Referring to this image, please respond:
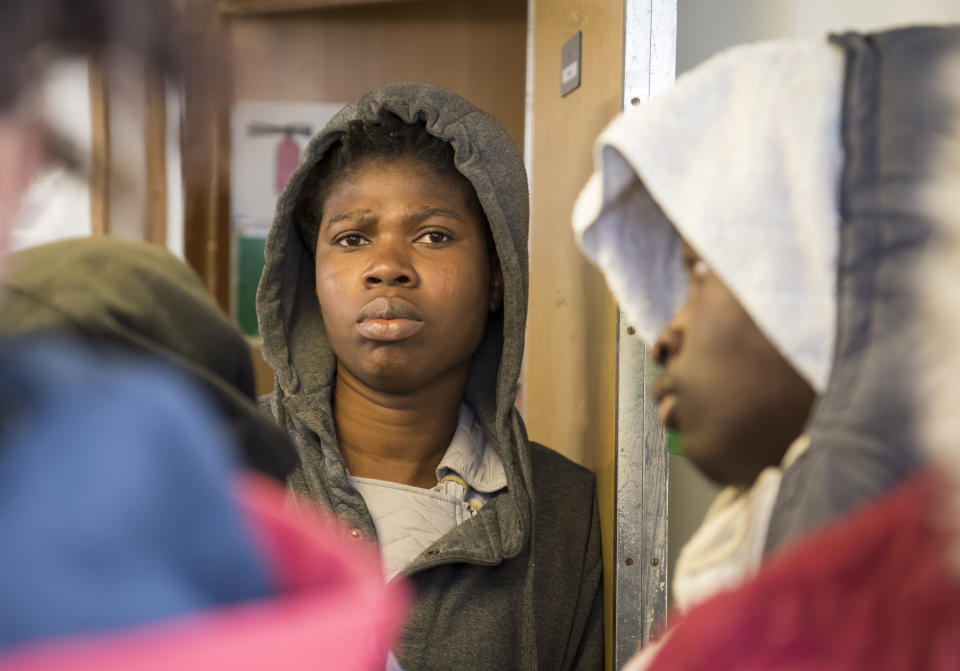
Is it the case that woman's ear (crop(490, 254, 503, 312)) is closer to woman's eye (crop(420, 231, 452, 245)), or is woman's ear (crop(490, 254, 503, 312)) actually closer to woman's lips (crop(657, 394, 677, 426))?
woman's eye (crop(420, 231, 452, 245))

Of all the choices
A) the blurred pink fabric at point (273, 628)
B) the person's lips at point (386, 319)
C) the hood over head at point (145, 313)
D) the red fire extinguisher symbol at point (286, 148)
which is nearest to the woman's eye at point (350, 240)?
the person's lips at point (386, 319)

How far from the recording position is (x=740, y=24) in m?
1.21

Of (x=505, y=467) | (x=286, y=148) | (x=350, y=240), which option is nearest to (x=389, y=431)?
(x=505, y=467)

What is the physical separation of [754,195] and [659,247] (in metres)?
0.22

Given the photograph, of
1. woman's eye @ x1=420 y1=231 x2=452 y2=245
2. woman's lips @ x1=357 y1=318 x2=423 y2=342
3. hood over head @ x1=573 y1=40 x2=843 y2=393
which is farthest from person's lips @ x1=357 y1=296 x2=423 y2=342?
hood over head @ x1=573 y1=40 x2=843 y2=393

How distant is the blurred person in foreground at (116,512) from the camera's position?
0.25 m

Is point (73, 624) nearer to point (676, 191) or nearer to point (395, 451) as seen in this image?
point (676, 191)

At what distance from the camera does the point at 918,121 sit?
1.53 ft

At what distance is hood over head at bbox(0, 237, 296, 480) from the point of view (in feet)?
1.20

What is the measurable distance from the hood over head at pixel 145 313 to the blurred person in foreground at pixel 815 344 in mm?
233

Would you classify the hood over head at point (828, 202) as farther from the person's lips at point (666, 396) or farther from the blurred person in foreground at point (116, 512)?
the blurred person in foreground at point (116, 512)

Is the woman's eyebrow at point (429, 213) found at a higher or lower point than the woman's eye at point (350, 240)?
higher

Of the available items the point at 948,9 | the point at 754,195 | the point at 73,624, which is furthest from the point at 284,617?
the point at 948,9

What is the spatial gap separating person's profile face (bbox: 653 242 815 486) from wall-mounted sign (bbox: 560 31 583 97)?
86 centimetres
